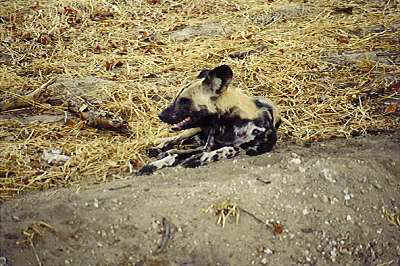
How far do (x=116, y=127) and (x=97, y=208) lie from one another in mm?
1391

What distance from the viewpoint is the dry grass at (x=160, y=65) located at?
373 centimetres

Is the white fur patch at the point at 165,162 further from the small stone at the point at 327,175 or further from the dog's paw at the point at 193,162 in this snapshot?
the small stone at the point at 327,175

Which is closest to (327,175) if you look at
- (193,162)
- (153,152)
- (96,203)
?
(193,162)

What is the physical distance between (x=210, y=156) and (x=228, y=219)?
0.82 meters

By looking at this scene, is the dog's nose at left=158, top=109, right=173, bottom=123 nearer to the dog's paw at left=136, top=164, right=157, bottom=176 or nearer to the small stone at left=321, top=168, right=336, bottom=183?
the dog's paw at left=136, top=164, right=157, bottom=176

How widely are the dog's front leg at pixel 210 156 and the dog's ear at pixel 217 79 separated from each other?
1.46ft

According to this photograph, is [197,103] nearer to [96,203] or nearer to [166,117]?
[166,117]

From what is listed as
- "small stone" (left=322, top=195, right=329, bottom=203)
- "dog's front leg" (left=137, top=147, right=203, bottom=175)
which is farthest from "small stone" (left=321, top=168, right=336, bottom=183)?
"dog's front leg" (left=137, top=147, right=203, bottom=175)

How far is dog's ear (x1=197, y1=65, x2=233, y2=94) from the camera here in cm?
354

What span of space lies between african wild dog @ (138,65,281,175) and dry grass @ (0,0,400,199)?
13.8 inches

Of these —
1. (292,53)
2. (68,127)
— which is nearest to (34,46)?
(68,127)

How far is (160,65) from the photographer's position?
552 cm

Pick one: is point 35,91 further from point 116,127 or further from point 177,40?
point 177,40

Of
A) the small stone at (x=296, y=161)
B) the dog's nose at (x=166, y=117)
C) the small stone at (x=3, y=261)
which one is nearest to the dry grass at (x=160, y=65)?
the dog's nose at (x=166, y=117)
